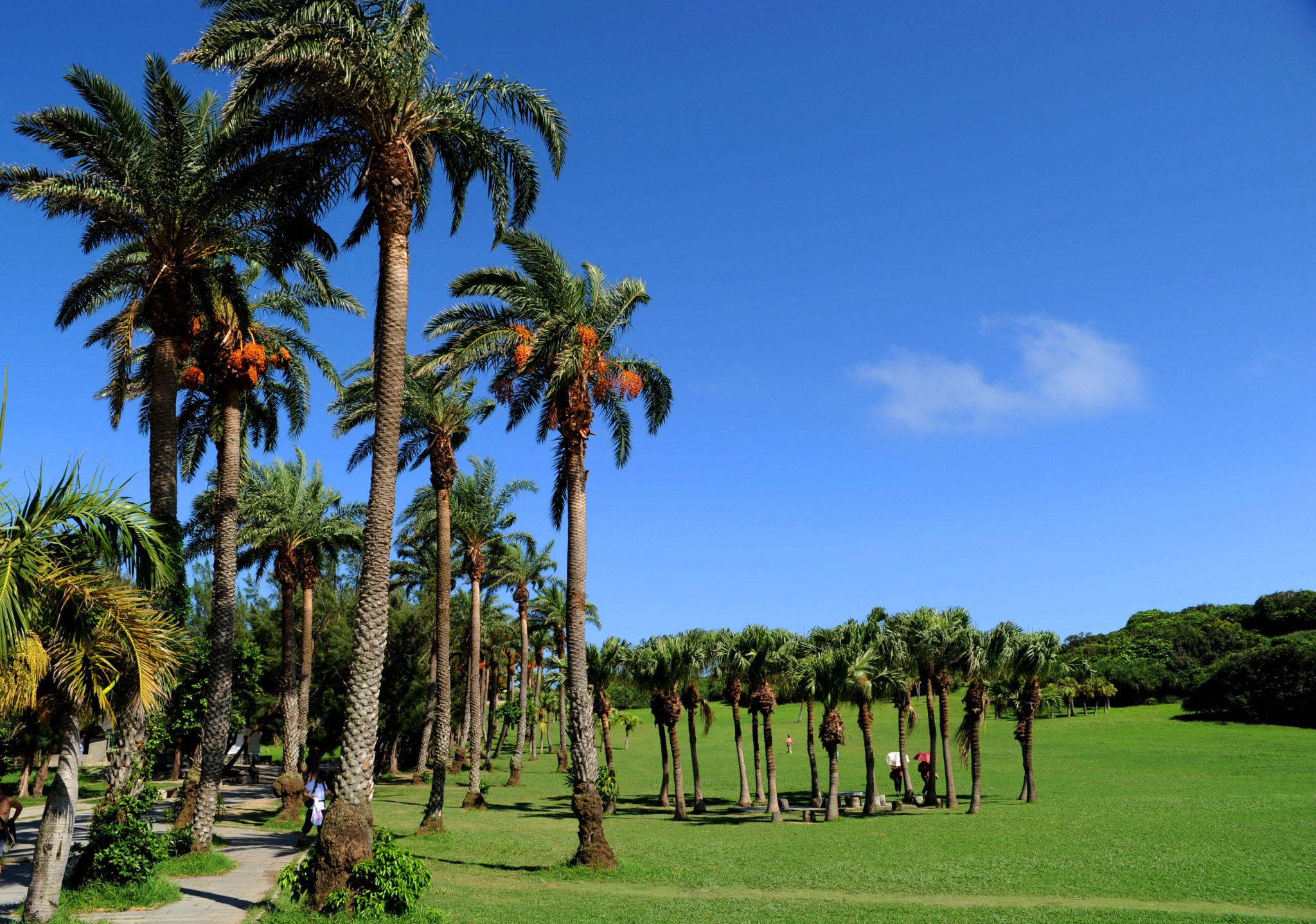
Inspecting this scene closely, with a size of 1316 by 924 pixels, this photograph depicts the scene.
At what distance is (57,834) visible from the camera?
1146 centimetres

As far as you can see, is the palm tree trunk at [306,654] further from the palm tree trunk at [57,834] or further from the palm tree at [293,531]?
the palm tree trunk at [57,834]

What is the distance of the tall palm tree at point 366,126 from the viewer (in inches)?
546

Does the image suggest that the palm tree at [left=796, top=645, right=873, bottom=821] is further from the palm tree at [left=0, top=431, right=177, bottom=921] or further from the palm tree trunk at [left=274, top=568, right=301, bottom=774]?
the palm tree at [left=0, top=431, right=177, bottom=921]

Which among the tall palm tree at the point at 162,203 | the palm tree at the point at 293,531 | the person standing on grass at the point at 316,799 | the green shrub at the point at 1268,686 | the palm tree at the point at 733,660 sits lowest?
the green shrub at the point at 1268,686

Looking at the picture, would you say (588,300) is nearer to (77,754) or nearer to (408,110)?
(408,110)

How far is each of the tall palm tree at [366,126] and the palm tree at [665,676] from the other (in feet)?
65.6

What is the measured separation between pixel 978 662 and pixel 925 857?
39.6 feet

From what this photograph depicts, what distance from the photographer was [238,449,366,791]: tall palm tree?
117ft

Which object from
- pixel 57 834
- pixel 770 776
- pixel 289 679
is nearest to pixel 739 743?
pixel 770 776

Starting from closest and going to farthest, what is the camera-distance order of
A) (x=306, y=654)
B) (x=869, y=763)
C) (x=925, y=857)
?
(x=925, y=857)
(x=869, y=763)
(x=306, y=654)

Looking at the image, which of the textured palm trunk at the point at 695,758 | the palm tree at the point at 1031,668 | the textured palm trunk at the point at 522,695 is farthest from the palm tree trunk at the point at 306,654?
the palm tree at the point at 1031,668

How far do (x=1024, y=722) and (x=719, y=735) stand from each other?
175 feet

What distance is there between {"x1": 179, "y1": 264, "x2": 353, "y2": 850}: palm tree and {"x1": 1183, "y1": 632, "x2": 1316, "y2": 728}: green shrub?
75341mm

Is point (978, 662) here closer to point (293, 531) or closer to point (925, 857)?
point (925, 857)
